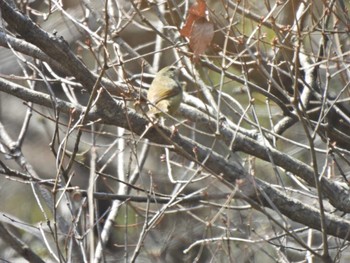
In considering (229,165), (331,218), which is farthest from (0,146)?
(331,218)

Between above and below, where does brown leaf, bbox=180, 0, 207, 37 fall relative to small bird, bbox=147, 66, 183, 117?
above

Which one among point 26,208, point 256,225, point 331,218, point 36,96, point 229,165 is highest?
point 36,96

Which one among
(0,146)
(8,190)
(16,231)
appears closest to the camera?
(0,146)

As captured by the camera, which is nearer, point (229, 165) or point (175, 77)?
point (229, 165)

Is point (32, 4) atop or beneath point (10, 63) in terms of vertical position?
atop

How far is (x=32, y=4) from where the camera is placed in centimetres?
761

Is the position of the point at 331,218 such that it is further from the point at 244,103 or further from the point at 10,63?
the point at 10,63

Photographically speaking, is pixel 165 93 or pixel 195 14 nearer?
pixel 195 14

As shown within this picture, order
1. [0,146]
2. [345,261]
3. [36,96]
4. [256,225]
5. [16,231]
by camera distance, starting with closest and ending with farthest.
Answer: [36,96] < [0,146] < [256,225] < [345,261] < [16,231]

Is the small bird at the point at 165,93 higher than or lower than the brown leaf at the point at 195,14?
lower

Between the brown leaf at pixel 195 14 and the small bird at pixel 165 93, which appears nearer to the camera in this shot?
the brown leaf at pixel 195 14

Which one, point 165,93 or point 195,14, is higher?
point 195,14

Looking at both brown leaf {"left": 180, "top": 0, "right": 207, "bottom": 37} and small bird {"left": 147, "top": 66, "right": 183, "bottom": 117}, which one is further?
small bird {"left": 147, "top": 66, "right": 183, "bottom": 117}

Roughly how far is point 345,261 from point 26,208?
358cm
